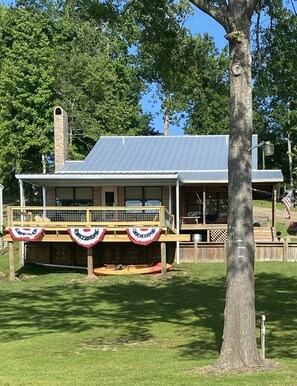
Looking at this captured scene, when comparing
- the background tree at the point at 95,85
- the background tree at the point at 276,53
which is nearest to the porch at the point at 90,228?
the background tree at the point at 276,53

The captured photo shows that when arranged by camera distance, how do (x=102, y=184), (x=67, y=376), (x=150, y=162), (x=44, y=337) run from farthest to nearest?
(x=150, y=162) < (x=102, y=184) < (x=44, y=337) < (x=67, y=376)

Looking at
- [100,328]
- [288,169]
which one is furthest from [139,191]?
[288,169]

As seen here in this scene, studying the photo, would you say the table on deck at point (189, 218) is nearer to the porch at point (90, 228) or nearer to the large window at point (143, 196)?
the large window at point (143, 196)

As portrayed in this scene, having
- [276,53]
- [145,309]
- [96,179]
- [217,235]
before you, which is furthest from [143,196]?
[276,53]

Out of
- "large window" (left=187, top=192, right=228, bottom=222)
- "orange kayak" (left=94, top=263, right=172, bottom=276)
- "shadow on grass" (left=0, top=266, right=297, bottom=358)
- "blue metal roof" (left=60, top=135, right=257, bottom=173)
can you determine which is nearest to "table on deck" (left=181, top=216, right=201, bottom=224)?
"large window" (left=187, top=192, right=228, bottom=222)

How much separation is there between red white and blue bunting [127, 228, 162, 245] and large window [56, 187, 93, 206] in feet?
20.6

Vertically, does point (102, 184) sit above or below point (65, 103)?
below

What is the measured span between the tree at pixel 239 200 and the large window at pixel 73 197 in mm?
20466

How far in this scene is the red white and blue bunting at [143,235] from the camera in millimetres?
22500

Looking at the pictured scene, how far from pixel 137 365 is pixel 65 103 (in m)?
38.0

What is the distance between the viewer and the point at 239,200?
811 centimetres

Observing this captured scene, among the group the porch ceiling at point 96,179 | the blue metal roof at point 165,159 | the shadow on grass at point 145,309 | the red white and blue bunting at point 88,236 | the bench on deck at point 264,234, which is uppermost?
the blue metal roof at point 165,159

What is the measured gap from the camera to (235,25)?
8.23 m

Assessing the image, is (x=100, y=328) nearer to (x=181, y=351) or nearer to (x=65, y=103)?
(x=181, y=351)
